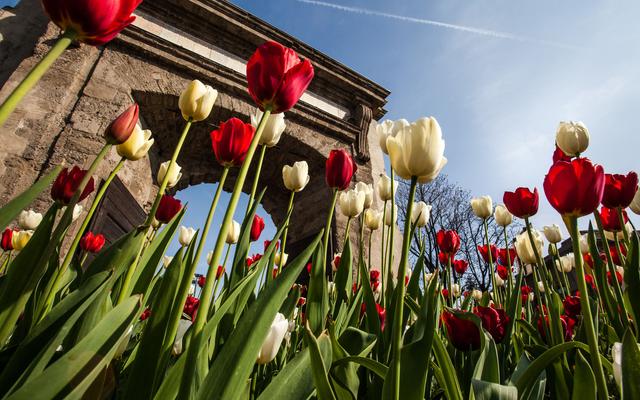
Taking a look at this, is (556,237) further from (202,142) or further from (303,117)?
(202,142)

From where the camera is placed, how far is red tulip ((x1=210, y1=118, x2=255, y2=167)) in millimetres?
789

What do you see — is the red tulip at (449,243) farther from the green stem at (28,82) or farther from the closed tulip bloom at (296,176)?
the green stem at (28,82)

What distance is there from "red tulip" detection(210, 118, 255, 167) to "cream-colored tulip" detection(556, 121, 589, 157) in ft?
3.48

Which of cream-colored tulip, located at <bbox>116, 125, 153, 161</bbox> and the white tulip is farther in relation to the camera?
cream-colored tulip, located at <bbox>116, 125, 153, 161</bbox>

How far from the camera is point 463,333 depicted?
0.77 m

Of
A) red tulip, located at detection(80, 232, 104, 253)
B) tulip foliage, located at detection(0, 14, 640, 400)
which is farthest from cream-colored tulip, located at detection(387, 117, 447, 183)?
red tulip, located at detection(80, 232, 104, 253)

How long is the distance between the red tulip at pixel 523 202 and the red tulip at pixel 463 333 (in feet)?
1.91

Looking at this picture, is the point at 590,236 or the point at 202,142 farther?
the point at 202,142

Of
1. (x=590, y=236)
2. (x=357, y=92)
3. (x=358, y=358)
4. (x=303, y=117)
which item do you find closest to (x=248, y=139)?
(x=358, y=358)

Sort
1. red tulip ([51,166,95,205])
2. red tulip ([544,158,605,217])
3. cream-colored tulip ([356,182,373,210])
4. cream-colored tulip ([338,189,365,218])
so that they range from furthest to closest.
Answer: cream-colored tulip ([356,182,373,210]) → cream-colored tulip ([338,189,365,218]) → red tulip ([51,166,95,205]) → red tulip ([544,158,605,217])

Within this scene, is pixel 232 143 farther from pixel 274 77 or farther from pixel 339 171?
pixel 339 171

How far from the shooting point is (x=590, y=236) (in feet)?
3.54

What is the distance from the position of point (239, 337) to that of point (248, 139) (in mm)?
478

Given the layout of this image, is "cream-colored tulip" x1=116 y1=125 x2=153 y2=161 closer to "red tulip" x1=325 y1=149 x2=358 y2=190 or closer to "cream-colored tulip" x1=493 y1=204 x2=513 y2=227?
"red tulip" x1=325 y1=149 x2=358 y2=190
